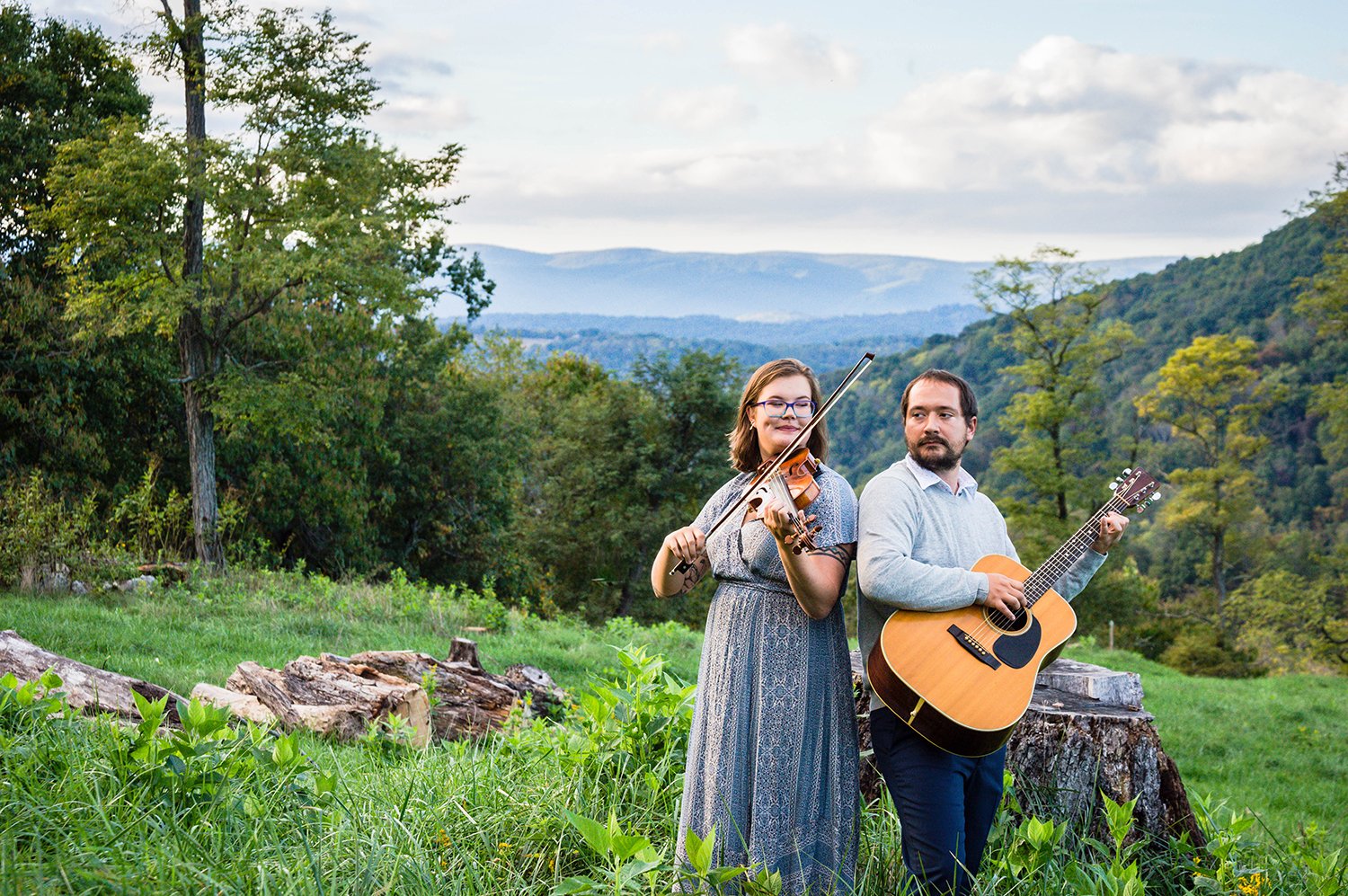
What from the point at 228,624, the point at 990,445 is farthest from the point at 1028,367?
the point at 990,445

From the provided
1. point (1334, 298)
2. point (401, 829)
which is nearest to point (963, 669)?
point (401, 829)

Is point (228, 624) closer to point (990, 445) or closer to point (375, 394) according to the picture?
point (375, 394)

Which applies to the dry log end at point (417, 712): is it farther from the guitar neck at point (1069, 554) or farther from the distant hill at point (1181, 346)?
the distant hill at point (1181, 346)

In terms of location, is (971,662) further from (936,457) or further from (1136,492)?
(1136,492)

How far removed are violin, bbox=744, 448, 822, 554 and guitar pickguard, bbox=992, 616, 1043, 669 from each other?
0.71m

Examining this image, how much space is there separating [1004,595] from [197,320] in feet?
57.0

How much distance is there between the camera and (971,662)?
290cm

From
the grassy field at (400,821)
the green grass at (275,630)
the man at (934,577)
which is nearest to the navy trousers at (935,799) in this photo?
the man at (934,577)

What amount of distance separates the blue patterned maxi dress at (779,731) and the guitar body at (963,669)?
144 mm

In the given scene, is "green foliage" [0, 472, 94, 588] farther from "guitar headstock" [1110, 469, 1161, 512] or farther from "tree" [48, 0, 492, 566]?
"guitar headstock" [1110, 469, 1161, 512]

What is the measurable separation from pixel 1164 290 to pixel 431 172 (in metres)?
62.2

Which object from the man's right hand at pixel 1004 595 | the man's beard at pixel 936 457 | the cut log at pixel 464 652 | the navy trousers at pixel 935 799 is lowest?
the cut log at pixel 464 652

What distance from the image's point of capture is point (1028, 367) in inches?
1136

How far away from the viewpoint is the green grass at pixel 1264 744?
8367 millimetres
